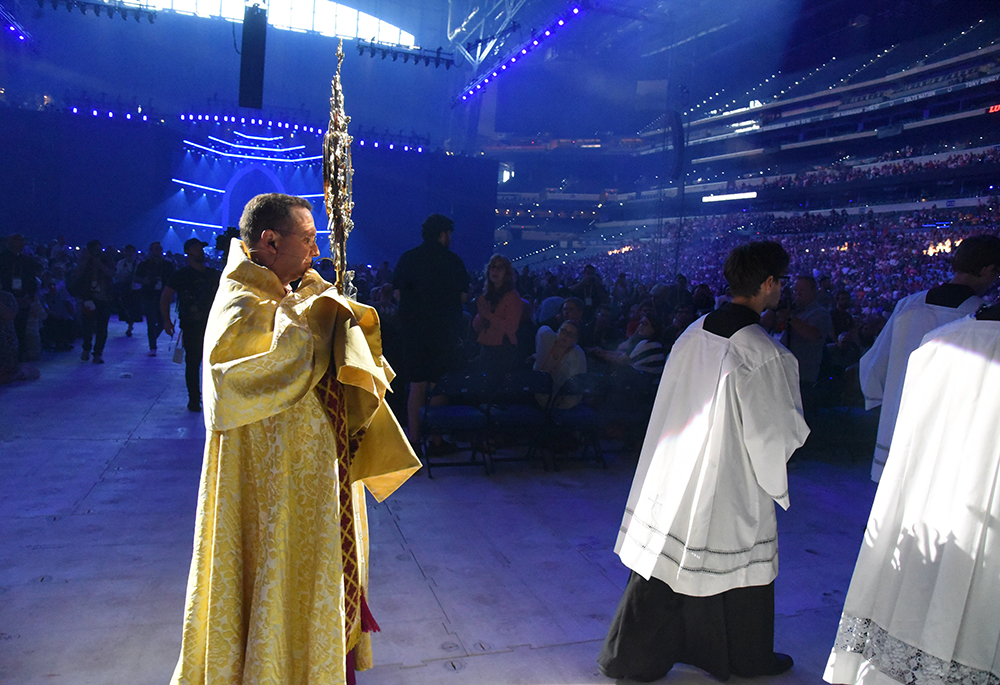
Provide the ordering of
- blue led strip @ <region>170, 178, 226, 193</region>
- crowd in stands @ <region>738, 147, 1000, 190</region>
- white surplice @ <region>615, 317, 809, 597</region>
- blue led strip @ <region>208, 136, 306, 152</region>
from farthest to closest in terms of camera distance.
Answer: blue led strip @ <region>208, 136, 306, 152</region> < blue led strip @ <region>170, 178, 226, 193</region> < crowd in stands @ <region>738, 147, 1000, 190</region> < white surplice @ <region>615, 317, 809, 597</region>

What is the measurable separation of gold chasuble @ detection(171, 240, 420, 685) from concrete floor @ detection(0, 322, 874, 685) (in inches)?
28.3

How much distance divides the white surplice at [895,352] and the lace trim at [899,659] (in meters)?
1.57

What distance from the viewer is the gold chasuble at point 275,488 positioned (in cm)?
188

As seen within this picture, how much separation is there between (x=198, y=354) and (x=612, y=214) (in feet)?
61.7

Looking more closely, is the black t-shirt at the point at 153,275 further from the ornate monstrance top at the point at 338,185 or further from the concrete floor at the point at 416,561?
the ornate monstrance top at the point at 338,185

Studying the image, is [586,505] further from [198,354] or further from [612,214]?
[612,214]

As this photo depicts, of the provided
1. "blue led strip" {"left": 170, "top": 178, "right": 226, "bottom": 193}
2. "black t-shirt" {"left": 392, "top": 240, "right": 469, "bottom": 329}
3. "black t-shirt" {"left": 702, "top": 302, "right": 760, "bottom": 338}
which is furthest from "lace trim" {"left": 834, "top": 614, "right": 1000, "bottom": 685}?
"blue led strip" {"left": 170, "top": 178, "right": 226, "bottom": 193}

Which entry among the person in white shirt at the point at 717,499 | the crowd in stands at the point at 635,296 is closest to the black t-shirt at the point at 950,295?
the person in white shirt at the point at 717,499

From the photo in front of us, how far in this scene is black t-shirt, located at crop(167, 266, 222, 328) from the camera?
6.24 metres

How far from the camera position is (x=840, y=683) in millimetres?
2445

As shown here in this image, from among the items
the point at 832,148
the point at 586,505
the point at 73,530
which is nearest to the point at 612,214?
the point at 832,148

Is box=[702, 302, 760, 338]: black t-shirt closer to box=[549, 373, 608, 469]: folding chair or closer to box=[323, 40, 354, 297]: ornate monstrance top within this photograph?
box=[323, 40, 354, 297]: ornate monstrance top

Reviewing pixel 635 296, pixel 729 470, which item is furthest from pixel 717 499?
pixel 635 296

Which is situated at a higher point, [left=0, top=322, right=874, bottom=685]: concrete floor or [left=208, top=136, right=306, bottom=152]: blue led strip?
[left=208, top=136, right=306, bottom=152]: blue led strip
